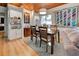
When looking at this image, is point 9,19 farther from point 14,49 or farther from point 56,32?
point 56,32

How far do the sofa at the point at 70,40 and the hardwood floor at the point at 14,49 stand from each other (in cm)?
56

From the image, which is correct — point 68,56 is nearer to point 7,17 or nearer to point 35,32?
point 35,32

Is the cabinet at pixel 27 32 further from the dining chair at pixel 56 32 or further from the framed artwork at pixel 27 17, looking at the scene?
the dining chair at pixel 56 32

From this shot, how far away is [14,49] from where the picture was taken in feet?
8.41

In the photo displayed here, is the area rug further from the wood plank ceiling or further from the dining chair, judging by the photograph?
the wood plank ceiling

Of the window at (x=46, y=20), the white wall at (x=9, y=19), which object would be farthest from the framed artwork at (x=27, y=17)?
the window at (x=46, y=20)

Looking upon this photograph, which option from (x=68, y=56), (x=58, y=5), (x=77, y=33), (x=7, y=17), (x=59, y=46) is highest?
(x=58, y=5)

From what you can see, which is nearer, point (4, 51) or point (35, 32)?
point (4, 51)

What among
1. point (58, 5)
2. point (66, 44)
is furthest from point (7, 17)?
point (66, 44)

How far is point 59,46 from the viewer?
2.58 metres

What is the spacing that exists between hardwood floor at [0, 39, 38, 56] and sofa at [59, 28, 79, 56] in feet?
1.84

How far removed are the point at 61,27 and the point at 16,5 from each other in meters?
0.90

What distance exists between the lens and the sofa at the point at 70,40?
2.55m

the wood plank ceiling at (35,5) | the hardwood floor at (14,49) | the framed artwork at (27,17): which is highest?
the wood plank ceiling at (35,5)
